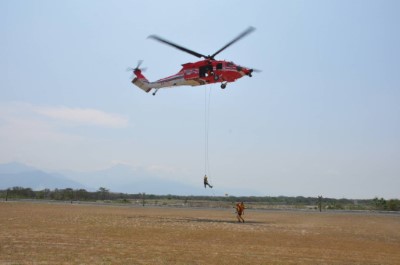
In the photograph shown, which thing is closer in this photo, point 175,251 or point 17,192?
point 175,251

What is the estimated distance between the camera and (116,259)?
14.4m

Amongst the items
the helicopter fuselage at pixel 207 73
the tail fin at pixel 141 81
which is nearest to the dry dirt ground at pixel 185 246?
the helicopter fuselage at pixel 207 73

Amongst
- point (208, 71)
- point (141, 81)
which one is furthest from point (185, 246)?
point (141, 81)

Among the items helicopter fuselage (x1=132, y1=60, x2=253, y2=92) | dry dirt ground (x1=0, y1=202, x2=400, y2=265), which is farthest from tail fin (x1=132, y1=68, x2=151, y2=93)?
dry dirt ground (x1=0, y1=202, x2=400, y2=265)

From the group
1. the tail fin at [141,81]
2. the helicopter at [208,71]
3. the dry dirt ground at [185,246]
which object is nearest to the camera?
the dry dirt ground at [185,246]

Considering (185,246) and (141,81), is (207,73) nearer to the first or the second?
(141,81)

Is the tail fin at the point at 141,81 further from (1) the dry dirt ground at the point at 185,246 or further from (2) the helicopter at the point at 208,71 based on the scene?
(1) the dry dirt ground at the point at 185,246

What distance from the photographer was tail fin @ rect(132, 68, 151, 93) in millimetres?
41469

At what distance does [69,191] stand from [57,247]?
244ft

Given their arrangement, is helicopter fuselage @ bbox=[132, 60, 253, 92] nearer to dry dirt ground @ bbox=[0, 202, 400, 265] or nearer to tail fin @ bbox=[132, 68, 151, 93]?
tail fin @ bbox=[132, 68, 151, 93]

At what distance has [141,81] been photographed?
42.1 meters

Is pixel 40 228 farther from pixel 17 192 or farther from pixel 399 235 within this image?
pixel 17 192

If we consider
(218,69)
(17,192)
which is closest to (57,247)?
(218,69)

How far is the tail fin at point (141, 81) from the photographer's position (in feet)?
136
